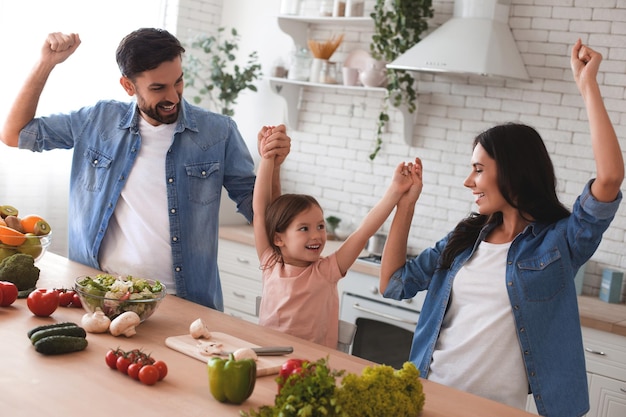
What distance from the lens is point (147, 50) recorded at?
2.75 metres

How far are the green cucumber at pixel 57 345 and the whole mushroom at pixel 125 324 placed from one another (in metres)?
0.15

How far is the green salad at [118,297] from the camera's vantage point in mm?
2240

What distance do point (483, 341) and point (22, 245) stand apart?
5.00ft

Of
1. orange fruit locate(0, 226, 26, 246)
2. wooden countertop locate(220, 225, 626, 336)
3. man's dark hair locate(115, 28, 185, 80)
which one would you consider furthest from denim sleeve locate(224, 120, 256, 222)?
wooden countertop locate(220, 225, 626, 336)

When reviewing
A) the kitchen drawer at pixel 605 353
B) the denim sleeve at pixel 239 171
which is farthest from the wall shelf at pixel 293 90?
the denim sleeve at pixel 239 171

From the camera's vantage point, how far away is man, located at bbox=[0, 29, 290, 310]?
9.24 ft

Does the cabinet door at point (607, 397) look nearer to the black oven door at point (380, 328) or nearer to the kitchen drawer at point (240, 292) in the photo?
the black oven door at point (380, 328)

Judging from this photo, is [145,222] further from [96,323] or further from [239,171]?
[96,323]

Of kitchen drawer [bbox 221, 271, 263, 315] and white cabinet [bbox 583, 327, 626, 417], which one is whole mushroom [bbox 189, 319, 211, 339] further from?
kitchen drawer [bbox 221, 271, 263, 315]

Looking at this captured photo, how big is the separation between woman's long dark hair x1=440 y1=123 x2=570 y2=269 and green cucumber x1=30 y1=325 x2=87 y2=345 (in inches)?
49.8

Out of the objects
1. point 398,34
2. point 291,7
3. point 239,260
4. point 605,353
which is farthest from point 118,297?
point 291,7

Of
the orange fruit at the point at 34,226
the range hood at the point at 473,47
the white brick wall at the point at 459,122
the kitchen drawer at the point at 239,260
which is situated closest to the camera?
the orange fruit at the point at 34,226

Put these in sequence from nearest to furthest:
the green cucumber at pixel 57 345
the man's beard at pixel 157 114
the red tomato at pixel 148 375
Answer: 1. the red tomato at pixel 148 375
2. the green cucumber at pixel 57 345
3. the man's beard at pixel 157 114

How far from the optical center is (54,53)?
9.40ft
